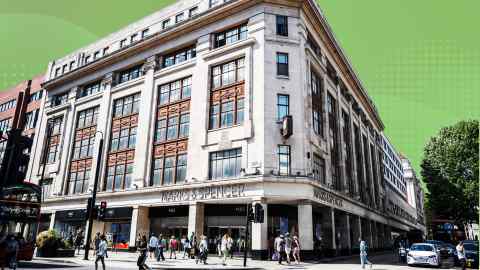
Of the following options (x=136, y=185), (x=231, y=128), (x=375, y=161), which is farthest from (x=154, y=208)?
(x=375, y=161)

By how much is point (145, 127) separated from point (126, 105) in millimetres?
5246

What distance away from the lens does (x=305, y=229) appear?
25.6m

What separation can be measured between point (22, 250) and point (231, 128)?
1633 cm

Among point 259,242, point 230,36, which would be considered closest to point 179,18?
point 230,36

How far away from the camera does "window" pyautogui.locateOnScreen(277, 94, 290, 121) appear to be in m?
27.9

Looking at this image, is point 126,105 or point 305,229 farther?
point 126,105

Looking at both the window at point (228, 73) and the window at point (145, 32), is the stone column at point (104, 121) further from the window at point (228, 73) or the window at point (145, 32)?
the window at point (228, 73)

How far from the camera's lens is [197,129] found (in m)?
30.8

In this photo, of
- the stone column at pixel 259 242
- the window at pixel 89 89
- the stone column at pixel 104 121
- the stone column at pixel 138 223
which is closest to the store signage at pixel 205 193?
the stone column at pixel 259 242

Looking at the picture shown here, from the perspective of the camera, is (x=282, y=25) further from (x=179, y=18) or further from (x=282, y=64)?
(x=179, y=18)

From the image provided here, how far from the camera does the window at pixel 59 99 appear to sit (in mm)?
46425

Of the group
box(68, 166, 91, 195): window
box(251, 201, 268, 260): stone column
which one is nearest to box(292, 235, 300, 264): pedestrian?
box(251, 201, 268, 260): stone column

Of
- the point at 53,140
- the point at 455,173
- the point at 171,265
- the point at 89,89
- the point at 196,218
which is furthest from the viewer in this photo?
the point at 53,140

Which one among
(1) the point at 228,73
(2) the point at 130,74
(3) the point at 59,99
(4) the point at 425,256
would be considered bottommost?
(4) the point at 425,256
